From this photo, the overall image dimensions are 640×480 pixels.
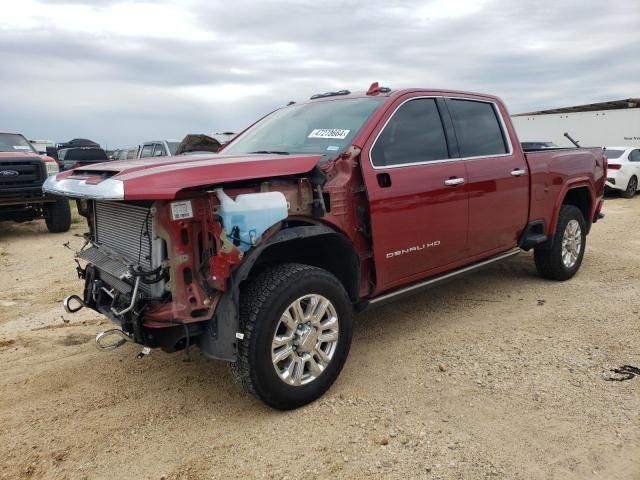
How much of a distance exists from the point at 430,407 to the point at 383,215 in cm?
127

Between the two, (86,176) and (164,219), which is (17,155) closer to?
(86,176)

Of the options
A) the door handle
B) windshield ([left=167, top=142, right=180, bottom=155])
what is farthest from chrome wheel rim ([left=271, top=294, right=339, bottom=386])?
windshield ([left=167, top=142, right=180, bottom=155])

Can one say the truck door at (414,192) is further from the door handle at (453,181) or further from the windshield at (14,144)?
the windshield at (14,144)

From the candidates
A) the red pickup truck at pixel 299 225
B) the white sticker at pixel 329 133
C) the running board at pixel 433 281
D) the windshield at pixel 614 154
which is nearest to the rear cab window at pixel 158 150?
the red pickup truck at pixel 299 225

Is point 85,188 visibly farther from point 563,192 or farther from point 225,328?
point 563,192

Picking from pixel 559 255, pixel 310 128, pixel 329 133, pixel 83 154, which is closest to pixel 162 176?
pixel 329 133

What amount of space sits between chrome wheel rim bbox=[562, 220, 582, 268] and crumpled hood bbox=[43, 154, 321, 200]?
3.64 m

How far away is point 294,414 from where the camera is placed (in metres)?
3.10

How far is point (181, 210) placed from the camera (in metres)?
2.71

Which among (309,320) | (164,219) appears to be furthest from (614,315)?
(164,219)

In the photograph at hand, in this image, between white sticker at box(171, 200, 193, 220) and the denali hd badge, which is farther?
the denali hd badge

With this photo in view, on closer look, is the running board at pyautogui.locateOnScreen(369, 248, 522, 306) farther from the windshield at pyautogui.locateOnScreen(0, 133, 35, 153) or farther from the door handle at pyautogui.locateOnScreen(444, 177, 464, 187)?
the windshield at pyautogui.locateOnScreen(0, 133, 35, 153)

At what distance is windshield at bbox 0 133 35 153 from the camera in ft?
33.7

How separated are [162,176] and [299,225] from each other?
3.09ft
